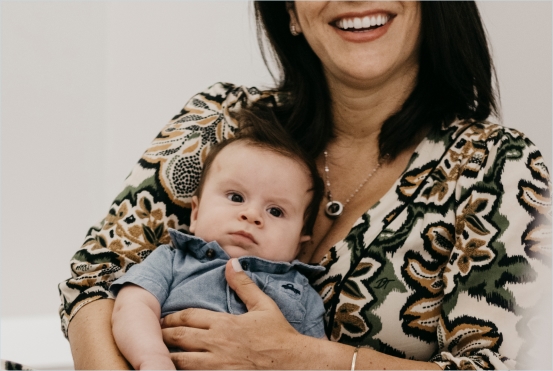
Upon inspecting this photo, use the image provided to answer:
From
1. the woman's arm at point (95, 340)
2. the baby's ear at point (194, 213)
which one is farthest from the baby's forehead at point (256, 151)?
the woman's arm at point (95, 340)

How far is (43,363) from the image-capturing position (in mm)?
2705

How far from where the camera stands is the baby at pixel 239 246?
141 cm

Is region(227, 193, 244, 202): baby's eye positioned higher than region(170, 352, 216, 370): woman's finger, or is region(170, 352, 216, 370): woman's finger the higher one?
region(227, 193, 244, 202): baby's eye

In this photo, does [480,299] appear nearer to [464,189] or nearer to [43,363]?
[464,189]

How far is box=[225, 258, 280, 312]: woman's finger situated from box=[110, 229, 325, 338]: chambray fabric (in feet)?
0.10

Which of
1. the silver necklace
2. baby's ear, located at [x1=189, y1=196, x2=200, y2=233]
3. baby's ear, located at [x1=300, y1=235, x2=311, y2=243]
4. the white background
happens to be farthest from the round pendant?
the white background

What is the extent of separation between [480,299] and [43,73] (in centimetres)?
222

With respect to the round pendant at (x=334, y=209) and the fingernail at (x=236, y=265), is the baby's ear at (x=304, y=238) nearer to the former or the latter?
the round pendant at (x=334, y=209)

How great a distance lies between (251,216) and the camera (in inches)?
57.6

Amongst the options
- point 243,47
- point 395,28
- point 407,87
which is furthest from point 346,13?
point 243,47

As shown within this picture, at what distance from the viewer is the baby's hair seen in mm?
1601

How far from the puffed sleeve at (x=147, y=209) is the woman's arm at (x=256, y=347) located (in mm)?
283

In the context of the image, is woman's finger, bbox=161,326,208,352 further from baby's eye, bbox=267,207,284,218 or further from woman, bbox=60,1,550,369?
baby's eye, bbox=267,207,284,218

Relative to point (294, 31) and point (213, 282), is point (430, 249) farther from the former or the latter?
point (294, 31)
